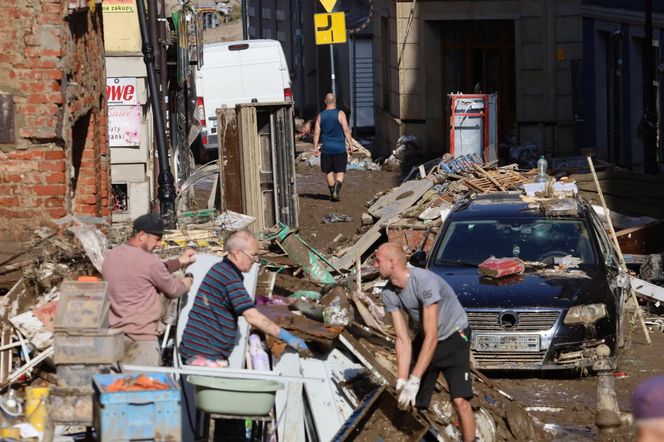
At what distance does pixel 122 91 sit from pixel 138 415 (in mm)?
13622

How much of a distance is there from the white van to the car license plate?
16536mm

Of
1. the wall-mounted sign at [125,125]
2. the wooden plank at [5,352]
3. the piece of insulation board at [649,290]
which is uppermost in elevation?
the wall-mounted sign at [125,125]

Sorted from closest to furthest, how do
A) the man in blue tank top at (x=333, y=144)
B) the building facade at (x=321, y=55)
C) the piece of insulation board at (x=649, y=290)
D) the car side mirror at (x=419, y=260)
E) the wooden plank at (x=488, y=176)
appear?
the car side mirror at (x=419, y=260), the piece of insulation board at (x=649, y=290), the wooden plank at (x=488, y=176), the man in blue tank top at (x=333, y=144), the building facade at (x=321, y=55)

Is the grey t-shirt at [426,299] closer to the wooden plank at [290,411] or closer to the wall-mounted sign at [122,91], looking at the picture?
the wooden plank at [290,411]

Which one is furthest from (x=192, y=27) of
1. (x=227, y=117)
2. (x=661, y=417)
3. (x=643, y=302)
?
(x=661, y=417)

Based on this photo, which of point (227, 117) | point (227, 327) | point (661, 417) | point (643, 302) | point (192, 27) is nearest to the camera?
point (661, 417)

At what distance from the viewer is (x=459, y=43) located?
29000 mm

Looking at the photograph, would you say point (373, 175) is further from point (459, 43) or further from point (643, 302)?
point (643, 302)

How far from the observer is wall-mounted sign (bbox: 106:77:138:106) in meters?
21.1

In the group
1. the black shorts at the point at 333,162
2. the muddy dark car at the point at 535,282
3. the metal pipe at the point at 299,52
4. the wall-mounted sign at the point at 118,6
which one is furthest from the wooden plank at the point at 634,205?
the metal pipe at the point at 299,52

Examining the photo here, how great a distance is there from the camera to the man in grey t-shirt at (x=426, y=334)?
365 inches

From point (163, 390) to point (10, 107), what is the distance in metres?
3.98

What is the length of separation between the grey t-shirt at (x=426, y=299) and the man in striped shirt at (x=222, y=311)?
32.9 inches

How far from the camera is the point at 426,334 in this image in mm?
9273
